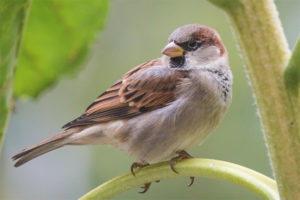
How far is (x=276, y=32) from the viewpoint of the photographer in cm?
94

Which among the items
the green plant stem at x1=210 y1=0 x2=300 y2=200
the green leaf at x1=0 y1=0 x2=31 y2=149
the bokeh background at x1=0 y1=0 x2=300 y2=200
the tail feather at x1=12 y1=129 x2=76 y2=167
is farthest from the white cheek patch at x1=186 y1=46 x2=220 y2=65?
the green plant stem at x1=210 y1=0 x2=300 y2=200

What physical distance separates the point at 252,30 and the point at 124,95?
4.69ft

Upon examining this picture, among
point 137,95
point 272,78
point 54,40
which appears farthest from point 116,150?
point 272,78

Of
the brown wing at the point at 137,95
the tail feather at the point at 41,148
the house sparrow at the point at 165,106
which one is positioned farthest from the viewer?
the brown wing at the point at 137,95

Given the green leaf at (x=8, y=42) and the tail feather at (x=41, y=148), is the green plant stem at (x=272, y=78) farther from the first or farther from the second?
the tail feather at (x=41, y=148)

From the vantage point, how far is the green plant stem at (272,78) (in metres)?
0.92

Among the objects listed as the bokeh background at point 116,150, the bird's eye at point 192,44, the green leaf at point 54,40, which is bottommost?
the bokeh background at point 116,150

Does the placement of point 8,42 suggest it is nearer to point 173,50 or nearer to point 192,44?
point 173,50

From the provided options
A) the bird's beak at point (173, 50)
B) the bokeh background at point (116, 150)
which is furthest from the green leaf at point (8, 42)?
the bokeh background at point (116, 150)

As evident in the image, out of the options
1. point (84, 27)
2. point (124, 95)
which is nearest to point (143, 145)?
point (124, 95)

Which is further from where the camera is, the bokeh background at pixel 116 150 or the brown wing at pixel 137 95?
the bokeh background at pixel 116 150

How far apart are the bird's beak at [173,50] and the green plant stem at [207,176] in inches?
36.5

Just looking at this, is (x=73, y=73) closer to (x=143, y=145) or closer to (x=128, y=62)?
(x=143, y=145)

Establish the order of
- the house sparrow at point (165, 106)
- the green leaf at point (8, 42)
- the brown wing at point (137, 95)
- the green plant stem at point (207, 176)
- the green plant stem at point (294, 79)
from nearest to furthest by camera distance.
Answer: the green plant stem at point (294, 79) < the green plant stem at point (207, 176) < the green leaf at point (8, 42) < the house sparrow at point (165, 106) < the brown wing at point (137, 95)
